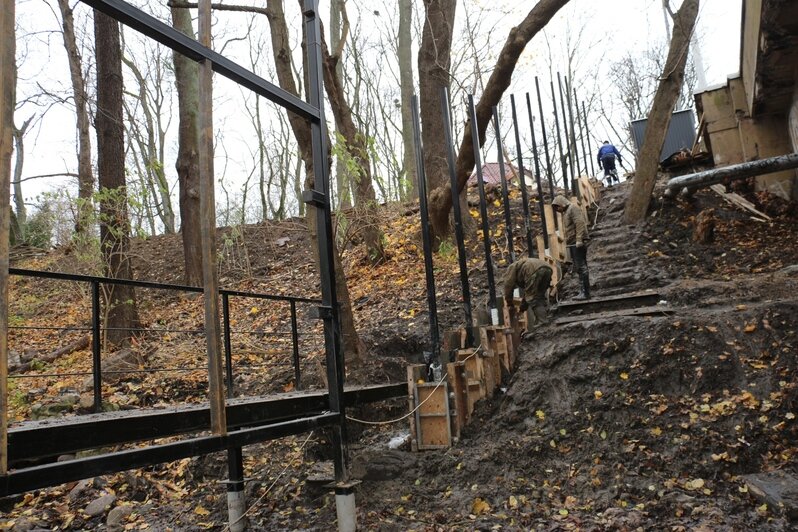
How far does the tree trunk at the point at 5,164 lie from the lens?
224 centimetres

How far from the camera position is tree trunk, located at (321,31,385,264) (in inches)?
325

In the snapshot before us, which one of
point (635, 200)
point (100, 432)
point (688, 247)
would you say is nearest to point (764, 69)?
point (688, 247)

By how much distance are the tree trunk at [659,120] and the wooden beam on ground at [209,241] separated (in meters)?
10.5

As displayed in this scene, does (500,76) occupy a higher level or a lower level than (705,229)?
higher

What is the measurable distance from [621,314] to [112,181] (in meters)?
9.37

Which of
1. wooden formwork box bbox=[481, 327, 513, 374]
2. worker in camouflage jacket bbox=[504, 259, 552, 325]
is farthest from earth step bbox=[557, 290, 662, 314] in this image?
wooden formwork box bbox=[481, 327, 513, 374]

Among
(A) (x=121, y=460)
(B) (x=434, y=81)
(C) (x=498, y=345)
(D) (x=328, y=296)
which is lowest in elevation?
(A) (x=121, y=460)

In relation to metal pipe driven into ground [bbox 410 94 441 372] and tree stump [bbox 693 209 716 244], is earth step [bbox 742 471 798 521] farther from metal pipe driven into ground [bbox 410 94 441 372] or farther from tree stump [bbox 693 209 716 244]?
tree stump [bbox 693 209 716 244]

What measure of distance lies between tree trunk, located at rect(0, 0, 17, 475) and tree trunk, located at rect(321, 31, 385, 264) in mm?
5413

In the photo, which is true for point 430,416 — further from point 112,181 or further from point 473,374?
point 112,181

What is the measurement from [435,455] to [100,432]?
11.4 feet

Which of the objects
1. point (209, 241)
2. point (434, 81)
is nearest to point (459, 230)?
point (209, 241)

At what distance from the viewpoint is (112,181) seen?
11078 millimetres

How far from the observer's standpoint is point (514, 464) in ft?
18.0
